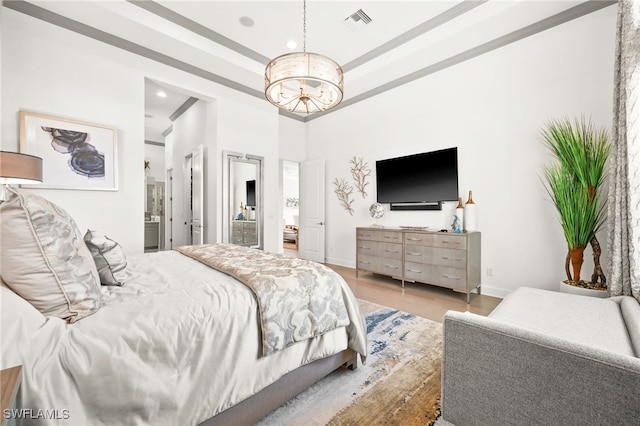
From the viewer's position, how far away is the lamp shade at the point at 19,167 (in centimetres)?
190

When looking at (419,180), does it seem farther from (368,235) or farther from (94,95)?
(94,95)

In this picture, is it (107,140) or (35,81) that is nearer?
(35,81)

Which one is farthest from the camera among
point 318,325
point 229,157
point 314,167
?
point 314,167

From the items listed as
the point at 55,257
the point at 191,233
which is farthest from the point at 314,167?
the point at 55,257

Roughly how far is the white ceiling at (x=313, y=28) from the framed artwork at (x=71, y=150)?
1091mm

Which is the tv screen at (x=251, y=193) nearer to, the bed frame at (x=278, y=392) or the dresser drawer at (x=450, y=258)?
the dresser drawer at (x=450, y=258)

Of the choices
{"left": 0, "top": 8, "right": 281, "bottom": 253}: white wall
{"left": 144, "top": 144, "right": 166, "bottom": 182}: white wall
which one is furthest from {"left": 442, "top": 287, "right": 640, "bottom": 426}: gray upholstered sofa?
{"left": 144, "top": 144, "right": 166, "bottom": 182}: white wall

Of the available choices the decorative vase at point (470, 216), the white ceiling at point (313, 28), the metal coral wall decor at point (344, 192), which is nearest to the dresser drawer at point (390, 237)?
the decorative vase at point (470, 216)

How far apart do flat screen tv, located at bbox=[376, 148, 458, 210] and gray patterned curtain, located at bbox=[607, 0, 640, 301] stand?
5.19 ft

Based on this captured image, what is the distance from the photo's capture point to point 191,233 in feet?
15.9

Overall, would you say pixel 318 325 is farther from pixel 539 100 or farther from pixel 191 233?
pixel 191 233

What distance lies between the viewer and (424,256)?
11.6 feet

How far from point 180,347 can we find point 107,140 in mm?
3297

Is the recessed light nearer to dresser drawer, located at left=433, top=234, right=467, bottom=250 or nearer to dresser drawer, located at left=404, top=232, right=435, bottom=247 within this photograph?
dresser drawer, located at left=404, top=232, right=435, bottom=247
